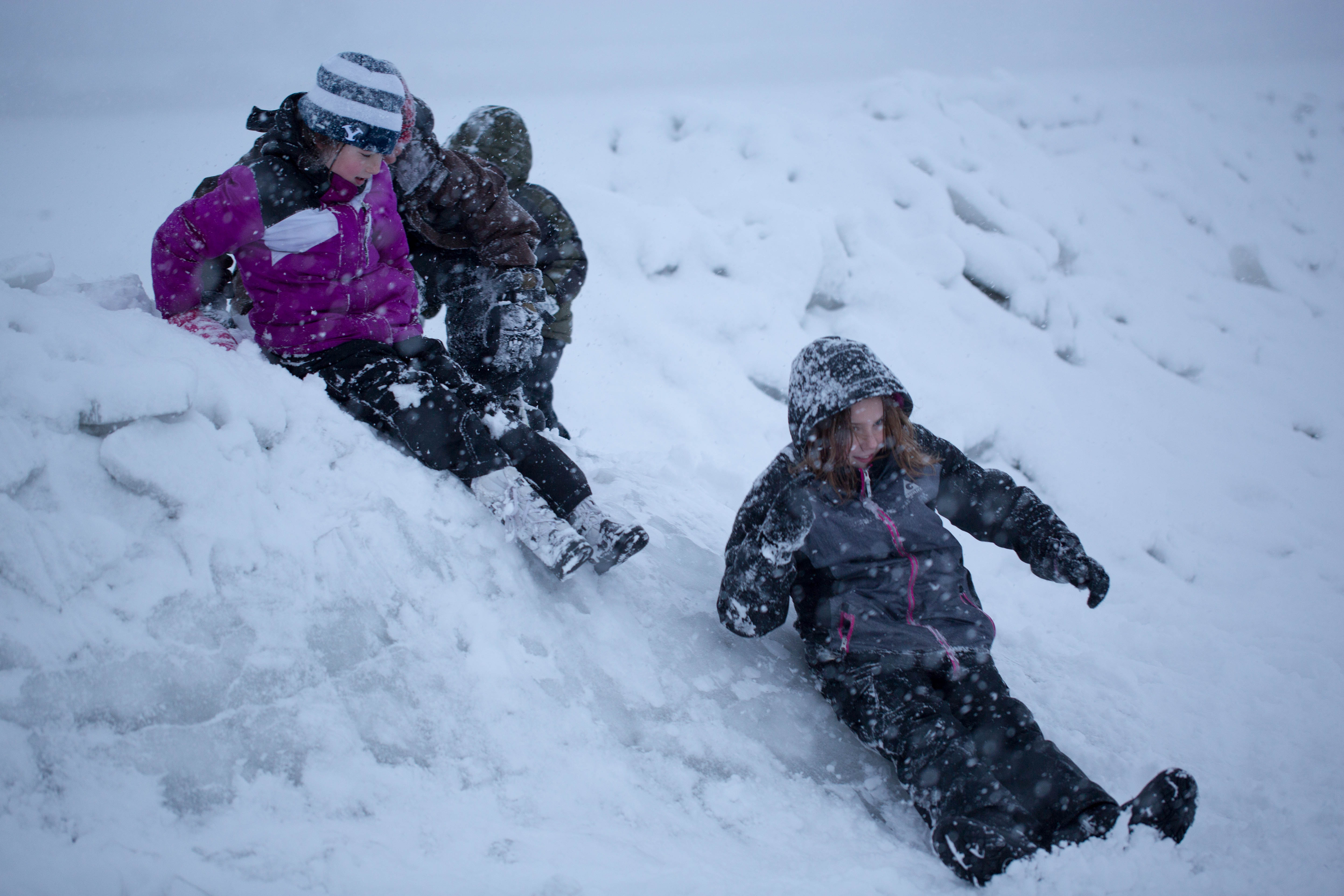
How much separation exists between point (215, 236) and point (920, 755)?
237 centimetres

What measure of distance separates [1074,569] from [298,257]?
252cm

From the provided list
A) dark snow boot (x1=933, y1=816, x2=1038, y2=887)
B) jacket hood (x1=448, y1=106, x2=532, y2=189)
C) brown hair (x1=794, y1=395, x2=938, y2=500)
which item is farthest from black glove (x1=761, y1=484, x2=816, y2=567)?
jacket hood (x1=448, y1=106, x2=532, y2=189)

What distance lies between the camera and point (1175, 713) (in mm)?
2488

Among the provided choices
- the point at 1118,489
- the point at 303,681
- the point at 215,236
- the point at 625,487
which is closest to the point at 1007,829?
the point at 303,681

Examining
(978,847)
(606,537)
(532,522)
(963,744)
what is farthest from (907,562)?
(532,522)

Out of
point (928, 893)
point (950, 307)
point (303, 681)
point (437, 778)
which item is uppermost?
point (303, 681)

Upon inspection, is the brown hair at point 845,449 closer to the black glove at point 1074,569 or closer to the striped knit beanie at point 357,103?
the black glove at point 1074,569

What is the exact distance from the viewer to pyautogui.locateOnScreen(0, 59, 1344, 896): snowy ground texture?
4.31 feet

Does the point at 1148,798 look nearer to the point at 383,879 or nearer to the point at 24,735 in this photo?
the point at 383,879

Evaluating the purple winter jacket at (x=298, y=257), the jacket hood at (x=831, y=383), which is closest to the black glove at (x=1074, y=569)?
the jacket hood at (x=831, y=383)

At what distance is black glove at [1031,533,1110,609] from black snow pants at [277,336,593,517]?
1443mm

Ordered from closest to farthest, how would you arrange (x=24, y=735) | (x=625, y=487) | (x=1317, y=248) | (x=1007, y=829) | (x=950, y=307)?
1. (x=24, y=735)
2. (x=1007, y=829)
3. (x=625, y=487)
4. (x=950, y=307)
5. (x=1317, y=248)

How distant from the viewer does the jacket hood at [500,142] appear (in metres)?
3.11

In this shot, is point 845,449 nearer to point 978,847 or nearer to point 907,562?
point 907,562
